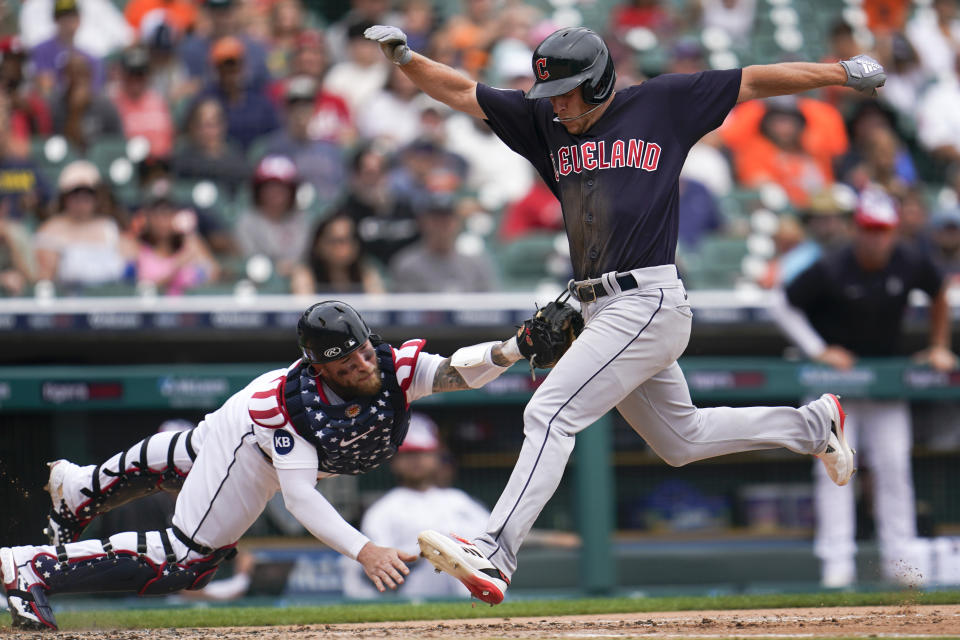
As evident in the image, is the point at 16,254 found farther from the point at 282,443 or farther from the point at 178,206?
the point at 282,443

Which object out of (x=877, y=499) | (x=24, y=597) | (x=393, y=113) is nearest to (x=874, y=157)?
(x=877, y=499)

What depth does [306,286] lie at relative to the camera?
7555 millimetres

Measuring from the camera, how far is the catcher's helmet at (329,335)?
461 cm

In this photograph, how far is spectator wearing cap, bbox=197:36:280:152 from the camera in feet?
30.2

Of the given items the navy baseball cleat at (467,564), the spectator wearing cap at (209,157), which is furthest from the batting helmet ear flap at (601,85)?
the spectator wearing cap at (209,157)

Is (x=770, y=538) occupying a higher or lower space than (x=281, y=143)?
lower

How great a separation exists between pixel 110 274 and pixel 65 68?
2.26 m

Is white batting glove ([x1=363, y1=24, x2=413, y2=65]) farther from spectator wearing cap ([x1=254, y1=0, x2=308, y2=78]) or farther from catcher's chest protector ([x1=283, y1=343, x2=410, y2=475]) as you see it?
spectator wearing cap ([x1=254, y1=0, x2=308, y2=78])

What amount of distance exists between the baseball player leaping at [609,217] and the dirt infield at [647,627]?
628 millimetres

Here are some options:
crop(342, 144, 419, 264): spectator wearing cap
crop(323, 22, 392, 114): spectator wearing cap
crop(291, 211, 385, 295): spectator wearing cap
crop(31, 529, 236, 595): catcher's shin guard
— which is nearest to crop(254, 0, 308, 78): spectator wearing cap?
crop(323, 22, 392, 114): spectator wearing cap

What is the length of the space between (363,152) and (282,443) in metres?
4.29

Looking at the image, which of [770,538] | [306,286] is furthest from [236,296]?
[770,538]

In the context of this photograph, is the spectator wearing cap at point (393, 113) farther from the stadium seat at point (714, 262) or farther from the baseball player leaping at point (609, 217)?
the baseball player leaping at point (609, 217)

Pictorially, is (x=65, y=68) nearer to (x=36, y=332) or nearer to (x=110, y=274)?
(x=110, y=274)
